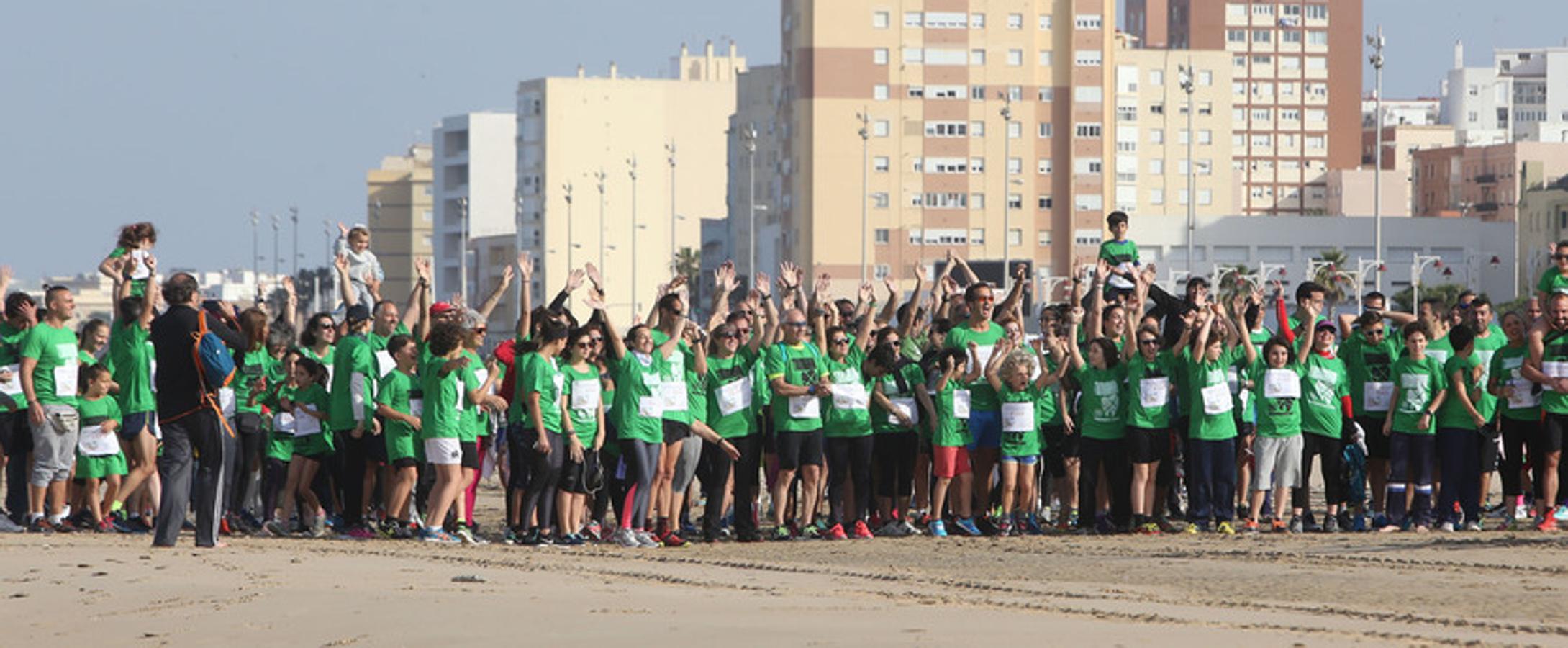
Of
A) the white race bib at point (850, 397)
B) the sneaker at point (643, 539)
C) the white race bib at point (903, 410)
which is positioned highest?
the white race bib at point (850, 397)

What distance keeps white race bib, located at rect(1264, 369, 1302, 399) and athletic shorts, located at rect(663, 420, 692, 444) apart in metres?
3.99

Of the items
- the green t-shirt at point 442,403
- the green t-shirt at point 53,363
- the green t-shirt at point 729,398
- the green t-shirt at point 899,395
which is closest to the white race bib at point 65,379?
the green t-shirt at point 53,363

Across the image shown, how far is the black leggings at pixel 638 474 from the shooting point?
17.6 metres

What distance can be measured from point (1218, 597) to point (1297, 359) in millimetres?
5444

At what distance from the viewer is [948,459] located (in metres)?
18.7

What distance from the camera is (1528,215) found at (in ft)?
445

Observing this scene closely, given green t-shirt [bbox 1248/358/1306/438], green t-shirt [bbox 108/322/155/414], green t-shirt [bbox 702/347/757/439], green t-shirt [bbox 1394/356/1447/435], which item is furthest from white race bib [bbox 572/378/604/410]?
green t-shirt [bbox 1394/356/1447/435]

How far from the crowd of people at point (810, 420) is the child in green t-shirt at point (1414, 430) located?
0.06 feet

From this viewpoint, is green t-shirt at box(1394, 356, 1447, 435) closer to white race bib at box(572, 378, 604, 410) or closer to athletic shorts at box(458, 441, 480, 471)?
white race bib at box(572, 378, 604, 410)

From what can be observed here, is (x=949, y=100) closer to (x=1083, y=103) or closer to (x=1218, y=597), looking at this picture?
(x=1083, y=103)

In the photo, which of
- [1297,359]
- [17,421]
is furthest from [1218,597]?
[17,421]

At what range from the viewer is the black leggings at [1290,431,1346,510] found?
1842 centimetres

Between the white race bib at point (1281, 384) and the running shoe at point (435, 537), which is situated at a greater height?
the white race bib at point (1281, 384)

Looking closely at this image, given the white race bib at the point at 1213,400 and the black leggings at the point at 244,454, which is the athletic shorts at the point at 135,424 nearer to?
the black leggings at the point at 244,454
